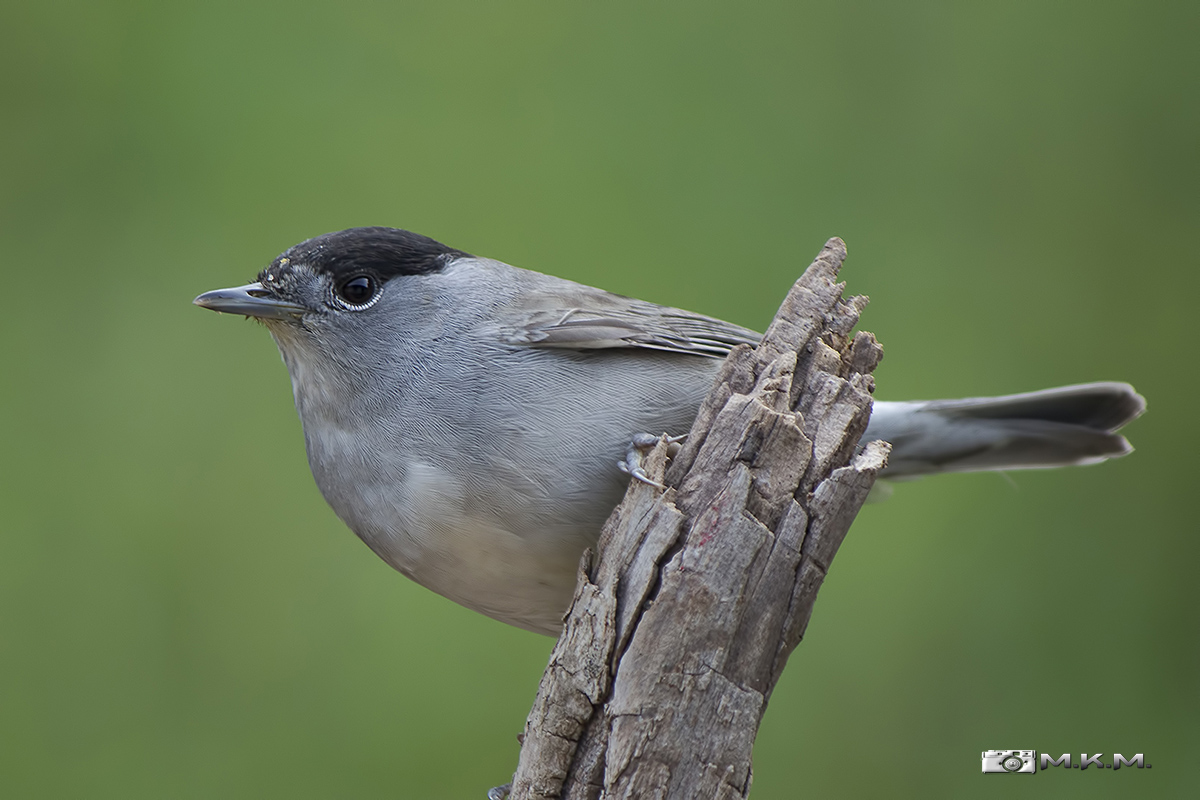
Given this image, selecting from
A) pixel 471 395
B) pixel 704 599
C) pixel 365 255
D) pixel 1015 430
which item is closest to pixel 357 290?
pixel 365 255

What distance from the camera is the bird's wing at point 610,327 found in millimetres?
2240

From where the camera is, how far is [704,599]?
1772mm

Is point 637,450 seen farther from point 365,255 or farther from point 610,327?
point 365,255

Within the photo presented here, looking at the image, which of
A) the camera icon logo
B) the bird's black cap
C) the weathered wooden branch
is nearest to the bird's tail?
the weathered wooden branch

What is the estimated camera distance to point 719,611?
1773 millimetres

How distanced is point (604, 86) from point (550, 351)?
2109 millimetres

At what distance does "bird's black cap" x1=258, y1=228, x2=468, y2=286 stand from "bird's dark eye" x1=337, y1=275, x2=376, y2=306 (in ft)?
0.06

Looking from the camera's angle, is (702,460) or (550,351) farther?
(550,351)

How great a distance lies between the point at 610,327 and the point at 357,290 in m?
0.58

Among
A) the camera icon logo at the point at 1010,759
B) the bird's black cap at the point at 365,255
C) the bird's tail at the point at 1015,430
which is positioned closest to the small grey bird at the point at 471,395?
the bird's black cap at the point at 365,255

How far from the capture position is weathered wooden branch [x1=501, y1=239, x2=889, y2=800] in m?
1.77

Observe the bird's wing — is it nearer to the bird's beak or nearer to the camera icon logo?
the bird's beak

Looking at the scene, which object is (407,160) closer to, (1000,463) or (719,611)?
(1000,463)

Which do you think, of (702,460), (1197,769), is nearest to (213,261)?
(702,460)
